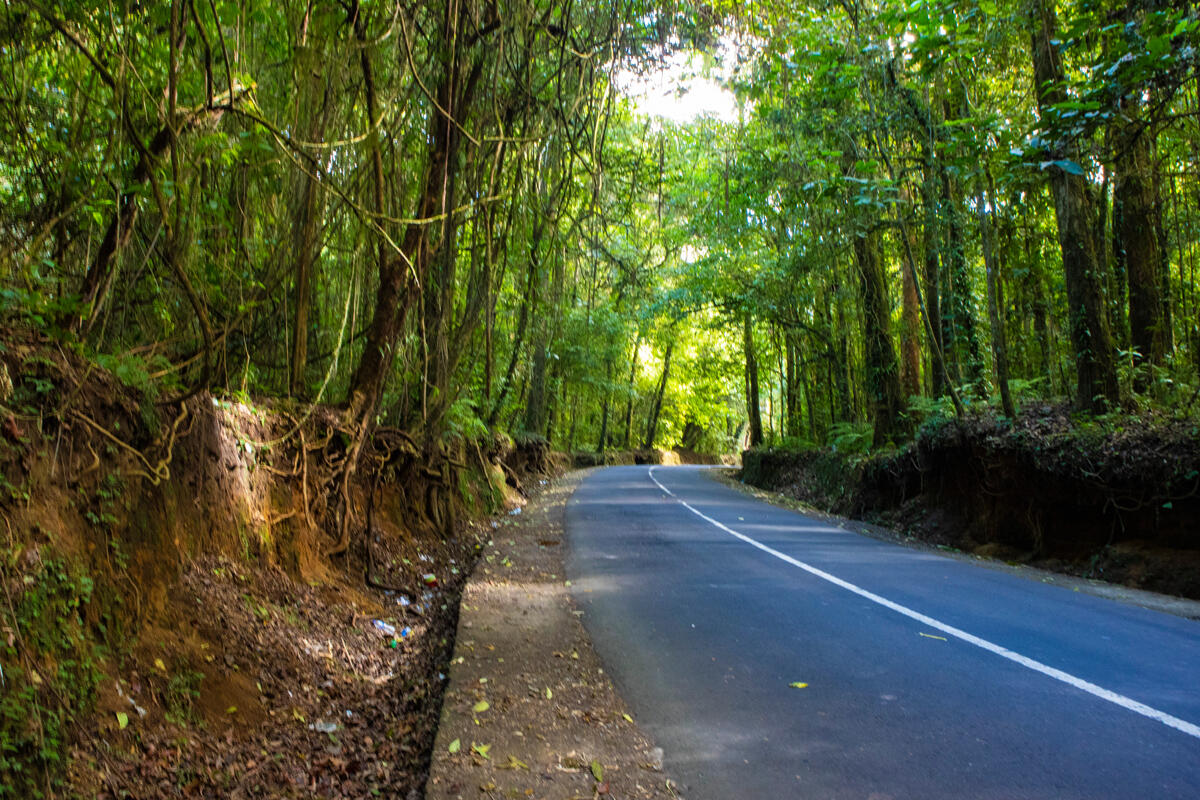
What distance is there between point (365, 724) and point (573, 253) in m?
8.66

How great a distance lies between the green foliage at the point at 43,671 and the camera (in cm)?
275

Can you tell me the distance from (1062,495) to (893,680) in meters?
6.55

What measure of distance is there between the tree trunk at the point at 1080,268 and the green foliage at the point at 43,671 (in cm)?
1101

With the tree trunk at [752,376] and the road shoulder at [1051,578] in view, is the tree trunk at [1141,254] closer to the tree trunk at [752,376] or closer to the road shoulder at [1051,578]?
the road shoulder at [1051,578]

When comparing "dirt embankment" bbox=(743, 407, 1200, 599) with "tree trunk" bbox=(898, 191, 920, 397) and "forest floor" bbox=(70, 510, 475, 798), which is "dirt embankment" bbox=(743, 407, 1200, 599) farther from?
"forest floor" bbox=(70, 510, 475, 798)

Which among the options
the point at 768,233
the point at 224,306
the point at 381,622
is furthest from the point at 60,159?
the point at 768,233

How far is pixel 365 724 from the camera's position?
4500 millimetres

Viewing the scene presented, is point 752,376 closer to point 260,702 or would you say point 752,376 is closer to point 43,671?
point 260,702

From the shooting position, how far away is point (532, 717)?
4160 millimetres

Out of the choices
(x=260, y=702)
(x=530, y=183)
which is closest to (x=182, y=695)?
(x=260, y=702)

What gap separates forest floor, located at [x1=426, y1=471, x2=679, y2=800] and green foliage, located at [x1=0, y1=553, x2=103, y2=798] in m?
1.45

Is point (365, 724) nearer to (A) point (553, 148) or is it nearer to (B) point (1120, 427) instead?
(A) point (553, 148)

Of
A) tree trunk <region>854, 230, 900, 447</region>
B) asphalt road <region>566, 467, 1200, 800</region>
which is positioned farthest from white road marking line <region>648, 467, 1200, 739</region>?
tree trunk <region>854, 230, 900, 447</region>

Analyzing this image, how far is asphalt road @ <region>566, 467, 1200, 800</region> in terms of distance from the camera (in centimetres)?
334
